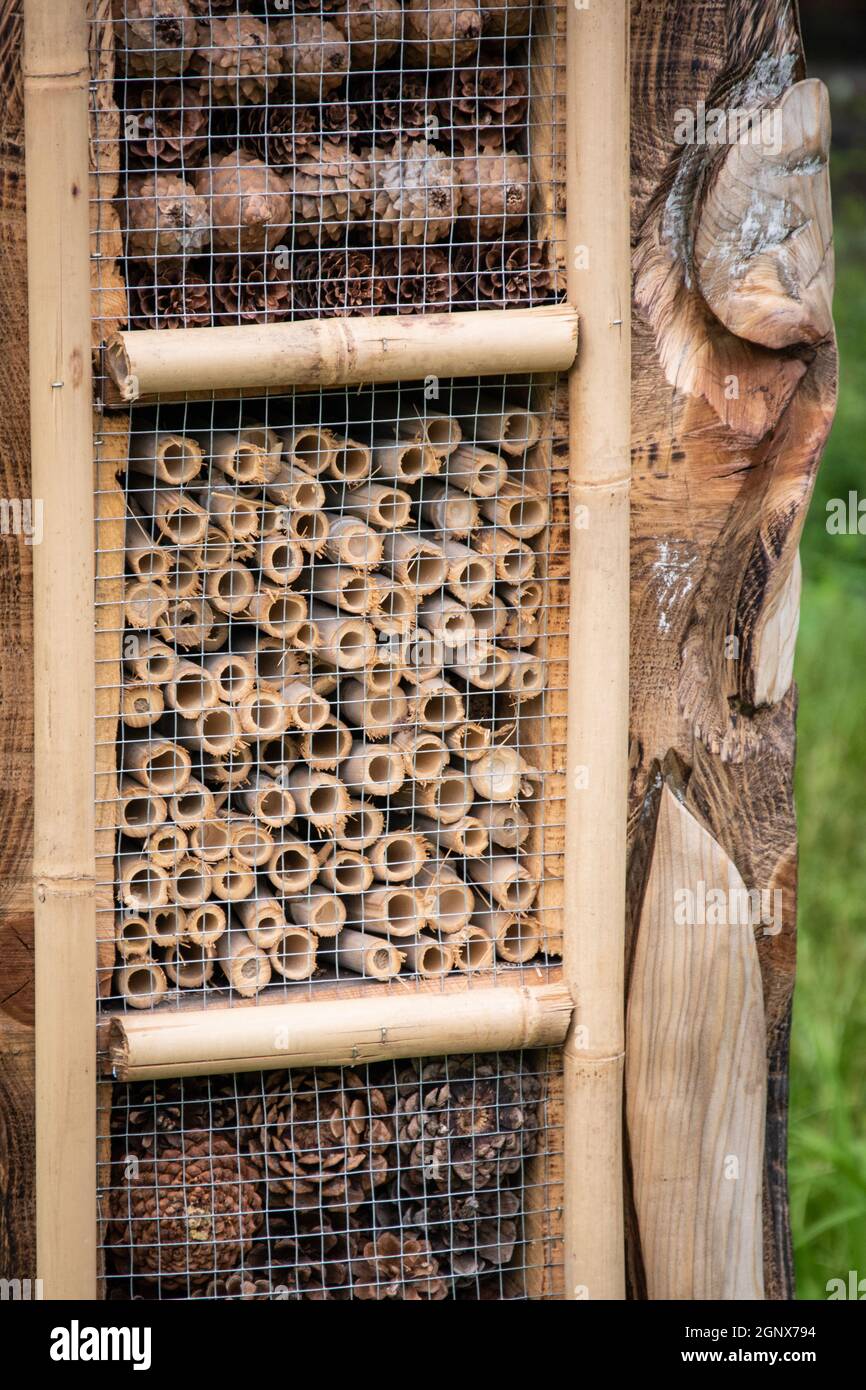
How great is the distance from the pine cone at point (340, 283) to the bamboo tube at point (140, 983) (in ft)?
3.08

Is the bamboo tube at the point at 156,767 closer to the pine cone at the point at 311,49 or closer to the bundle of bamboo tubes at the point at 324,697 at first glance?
the bundle of bamboo tubes at the point at 324,697

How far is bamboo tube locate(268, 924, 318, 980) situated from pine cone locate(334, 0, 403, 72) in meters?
1.21

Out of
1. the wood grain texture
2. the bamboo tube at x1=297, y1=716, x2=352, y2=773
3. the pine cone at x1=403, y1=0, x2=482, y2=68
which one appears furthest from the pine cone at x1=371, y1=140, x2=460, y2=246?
the wood grain texture

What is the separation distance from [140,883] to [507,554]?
708 mm

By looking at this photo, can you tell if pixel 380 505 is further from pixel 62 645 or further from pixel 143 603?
pixel 62 645

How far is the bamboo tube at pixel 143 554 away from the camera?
1.97 meters

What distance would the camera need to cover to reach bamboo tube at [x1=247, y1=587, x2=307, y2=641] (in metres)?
2.02

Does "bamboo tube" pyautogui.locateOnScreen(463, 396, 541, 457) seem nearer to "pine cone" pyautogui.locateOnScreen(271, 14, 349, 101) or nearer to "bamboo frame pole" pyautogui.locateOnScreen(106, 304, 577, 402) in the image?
"bamboo frame pole" pyautogui.locateOnScreen(106, 304, 577, 402)

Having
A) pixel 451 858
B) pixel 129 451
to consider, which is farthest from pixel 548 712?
pixel 129 451

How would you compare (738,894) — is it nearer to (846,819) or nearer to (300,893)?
(300,893)

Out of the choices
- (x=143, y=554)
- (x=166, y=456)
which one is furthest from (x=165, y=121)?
(x=143, y=554)

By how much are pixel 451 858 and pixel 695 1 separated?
1.29 metres

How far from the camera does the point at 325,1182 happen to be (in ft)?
6.95
